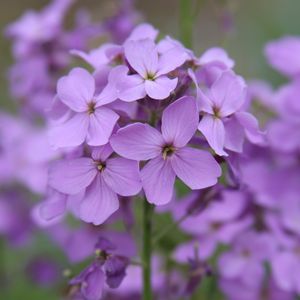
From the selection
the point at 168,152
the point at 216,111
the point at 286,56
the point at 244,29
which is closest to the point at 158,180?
the point at 168,152

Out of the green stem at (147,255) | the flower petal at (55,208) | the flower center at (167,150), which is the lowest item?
the green stem at (147,255)

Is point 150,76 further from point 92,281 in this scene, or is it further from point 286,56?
point 286,56

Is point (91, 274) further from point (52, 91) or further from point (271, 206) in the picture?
point (52, 91)

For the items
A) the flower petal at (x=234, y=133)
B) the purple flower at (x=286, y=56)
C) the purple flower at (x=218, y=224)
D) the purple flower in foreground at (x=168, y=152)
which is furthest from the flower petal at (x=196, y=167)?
the purple flower at (x=286, y=56)

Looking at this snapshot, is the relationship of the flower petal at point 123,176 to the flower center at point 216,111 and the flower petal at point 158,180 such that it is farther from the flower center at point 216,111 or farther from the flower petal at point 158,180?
the flower center at point 216,111

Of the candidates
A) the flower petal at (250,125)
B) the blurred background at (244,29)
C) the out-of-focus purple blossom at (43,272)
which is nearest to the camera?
the flower petal at (250,125)

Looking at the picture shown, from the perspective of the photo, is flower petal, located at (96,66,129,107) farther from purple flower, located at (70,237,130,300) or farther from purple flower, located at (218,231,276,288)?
purple flower, located at (218,231,276,288)

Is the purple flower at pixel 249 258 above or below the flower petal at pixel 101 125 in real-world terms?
below
